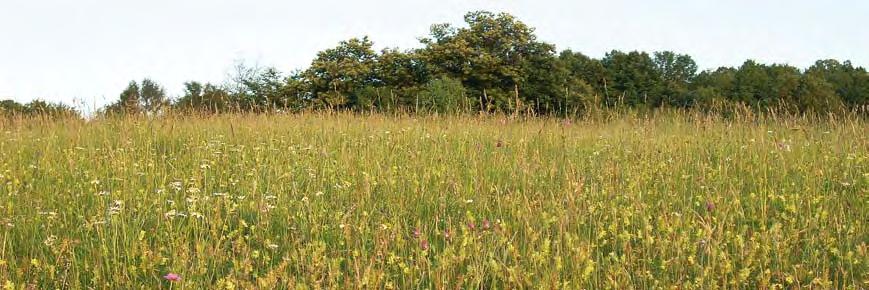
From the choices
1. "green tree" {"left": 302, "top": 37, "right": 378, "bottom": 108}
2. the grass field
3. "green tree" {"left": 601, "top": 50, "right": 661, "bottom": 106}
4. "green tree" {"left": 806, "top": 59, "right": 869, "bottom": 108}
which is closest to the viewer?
the grass field

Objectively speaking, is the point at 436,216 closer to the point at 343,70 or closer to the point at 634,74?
the point at 343,70

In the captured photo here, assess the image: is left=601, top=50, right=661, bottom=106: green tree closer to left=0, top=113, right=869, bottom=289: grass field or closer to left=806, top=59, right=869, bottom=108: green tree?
left=806, top=59, right=869, bottom=108: green tree

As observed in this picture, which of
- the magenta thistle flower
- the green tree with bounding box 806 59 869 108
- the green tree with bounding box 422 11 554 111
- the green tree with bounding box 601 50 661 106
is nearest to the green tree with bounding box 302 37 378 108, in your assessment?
the green tree with bounding box 422 11 554 111

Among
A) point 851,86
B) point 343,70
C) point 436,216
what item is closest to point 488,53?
point 343,70

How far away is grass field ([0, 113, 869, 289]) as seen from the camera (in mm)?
2752

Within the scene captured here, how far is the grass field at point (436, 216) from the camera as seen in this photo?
2.75 metres

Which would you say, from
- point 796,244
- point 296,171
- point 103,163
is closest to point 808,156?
point 796,244

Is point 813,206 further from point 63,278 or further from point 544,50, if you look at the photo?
point 544,50

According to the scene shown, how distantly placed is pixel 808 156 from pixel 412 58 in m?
28.6

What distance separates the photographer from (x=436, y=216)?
3.51 meters

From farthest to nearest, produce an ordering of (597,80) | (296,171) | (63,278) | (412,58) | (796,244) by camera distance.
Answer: (597,80)
(412,58)
(296,171)
(796,244)
(63,278)

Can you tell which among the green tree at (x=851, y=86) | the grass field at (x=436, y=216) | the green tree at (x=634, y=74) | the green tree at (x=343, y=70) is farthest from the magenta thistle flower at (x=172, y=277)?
the green tree at (x=634, y=74)

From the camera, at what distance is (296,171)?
4754mm

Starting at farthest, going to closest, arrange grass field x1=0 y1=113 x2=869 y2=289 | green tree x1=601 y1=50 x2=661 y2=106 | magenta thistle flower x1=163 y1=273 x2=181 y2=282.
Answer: green tree x1=601 y1=50 x2=661 y2=106 → grass field x1=0 y1=113 x2=869 y2=289 → magenta thistle flower x1=163 y1=273 x2=181 y2=282
